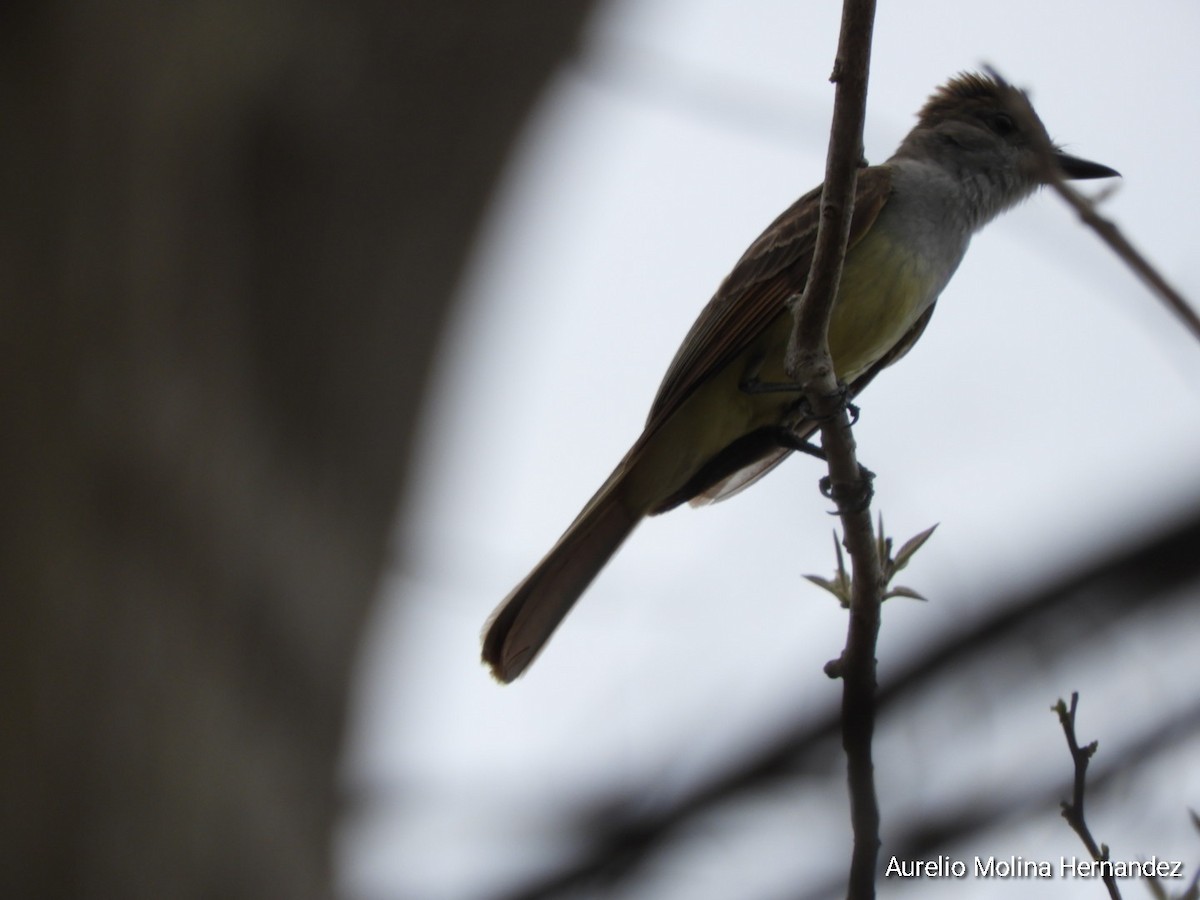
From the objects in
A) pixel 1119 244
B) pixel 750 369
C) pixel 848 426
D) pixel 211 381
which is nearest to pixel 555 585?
pixel 750 369

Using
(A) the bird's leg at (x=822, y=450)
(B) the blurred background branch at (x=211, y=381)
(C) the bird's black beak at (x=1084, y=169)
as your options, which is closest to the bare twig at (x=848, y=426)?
(A) the bird's leg at (x=822, y=450)

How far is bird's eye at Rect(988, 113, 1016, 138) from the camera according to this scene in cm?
488

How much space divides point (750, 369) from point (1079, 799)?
2.03m

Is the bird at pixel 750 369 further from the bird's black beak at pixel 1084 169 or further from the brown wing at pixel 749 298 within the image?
the bird's black beak at pixel 1084 169

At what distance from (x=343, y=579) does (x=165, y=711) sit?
0.81m

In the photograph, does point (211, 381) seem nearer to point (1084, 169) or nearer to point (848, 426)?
point (848, 426)

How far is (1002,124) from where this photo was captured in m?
4.93

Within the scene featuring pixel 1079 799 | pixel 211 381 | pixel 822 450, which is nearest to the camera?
pixel 1079 799

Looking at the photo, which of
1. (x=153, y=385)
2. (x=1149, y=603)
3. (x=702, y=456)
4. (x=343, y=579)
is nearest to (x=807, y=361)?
(x=1149, y=603)

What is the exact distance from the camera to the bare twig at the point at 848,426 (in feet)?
6.41

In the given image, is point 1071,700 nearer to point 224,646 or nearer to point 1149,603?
point 1149,603

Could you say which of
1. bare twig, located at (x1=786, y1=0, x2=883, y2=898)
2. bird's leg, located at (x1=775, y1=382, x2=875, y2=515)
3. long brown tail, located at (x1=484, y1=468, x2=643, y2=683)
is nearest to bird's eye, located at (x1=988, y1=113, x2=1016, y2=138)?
bird's leg, located at (x1=775, y1=382, x2=875, y2=515)

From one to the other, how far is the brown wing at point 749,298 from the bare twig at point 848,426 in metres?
0.94

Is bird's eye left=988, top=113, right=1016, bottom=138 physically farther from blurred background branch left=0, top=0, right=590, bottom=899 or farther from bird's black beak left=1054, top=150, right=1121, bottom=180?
blurred background branch left=0, top=0, right=590, bottom=899
